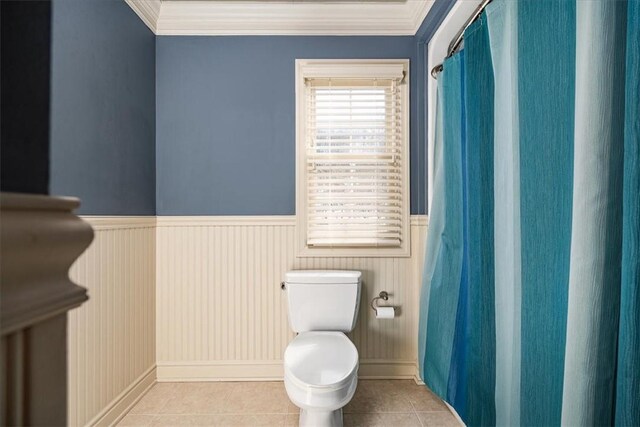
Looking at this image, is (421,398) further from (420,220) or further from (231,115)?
(231,115)

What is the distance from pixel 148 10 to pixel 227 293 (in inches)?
72.2

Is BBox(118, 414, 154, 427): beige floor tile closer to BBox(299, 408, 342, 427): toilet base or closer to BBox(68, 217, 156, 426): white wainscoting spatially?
BBox(68, 217, 156, 426): white wainscoting

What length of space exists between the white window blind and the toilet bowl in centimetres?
74

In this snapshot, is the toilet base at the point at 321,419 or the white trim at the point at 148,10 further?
the white trim at the point at 148,10

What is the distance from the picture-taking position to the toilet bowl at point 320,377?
1613 millimetres

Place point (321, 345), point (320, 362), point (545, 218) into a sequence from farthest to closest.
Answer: point (321, 345) → point (320, 362) → point (545, 218)

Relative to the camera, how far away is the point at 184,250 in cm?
248

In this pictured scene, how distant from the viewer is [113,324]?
1.95m

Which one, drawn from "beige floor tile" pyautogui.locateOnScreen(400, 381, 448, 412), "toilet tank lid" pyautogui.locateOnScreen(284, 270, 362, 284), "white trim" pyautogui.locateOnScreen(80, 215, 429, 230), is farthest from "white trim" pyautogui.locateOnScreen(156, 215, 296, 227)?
"beige floor tile" pyautogui.locateOnScreen(400, 381, 448, 412)

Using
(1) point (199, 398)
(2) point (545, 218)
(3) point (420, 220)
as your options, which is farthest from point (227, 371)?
(2) point (545, 218)

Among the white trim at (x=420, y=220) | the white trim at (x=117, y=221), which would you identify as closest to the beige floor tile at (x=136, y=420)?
the white trim at (x=117, y=221)

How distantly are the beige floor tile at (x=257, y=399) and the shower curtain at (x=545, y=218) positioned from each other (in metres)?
0.95

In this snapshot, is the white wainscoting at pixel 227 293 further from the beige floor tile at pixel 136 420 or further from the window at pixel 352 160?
the beige floor tile at pixel 136 420

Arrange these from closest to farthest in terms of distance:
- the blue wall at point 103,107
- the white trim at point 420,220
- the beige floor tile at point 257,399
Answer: the blue wall at point 103,107 < the beige floor tile at point 257,399 < the white trim at point 420,220
